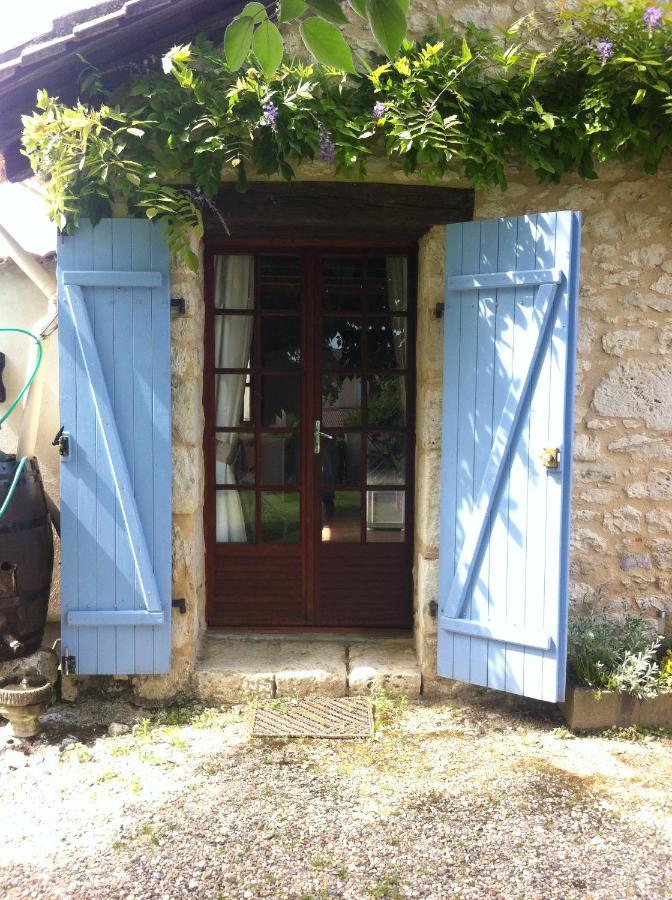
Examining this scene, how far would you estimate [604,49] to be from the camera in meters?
3.01

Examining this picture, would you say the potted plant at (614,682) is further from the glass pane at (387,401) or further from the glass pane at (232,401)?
the glass pane at (232,401)

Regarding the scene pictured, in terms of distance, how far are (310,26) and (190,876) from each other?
2360 mm

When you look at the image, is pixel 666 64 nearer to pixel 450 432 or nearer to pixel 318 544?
pixel 450 432

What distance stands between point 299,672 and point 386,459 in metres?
1.18

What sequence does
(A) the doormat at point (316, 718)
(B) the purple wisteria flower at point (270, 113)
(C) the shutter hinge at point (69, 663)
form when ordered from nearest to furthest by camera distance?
1. (B) the purple wisteria flower at point (270, 113)
2. (A) the doormat at point (316, 718)
3. (C) the shutter hinge at point (69, 663)

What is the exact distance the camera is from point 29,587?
3.35 metres

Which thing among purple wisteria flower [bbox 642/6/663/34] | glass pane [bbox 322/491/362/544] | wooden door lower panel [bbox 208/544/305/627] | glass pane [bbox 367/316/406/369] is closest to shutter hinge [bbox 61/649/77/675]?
wooden door lower panel [bbox 208/544/305/627]

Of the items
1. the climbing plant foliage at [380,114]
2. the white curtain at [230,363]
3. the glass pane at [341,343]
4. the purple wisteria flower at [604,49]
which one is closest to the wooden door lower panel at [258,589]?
the white curtain at [230,363]

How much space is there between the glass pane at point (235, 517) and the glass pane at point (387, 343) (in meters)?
0.98

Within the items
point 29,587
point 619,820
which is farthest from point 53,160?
point 619,820

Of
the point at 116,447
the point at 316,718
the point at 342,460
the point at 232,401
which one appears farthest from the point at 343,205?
the point at 316,718

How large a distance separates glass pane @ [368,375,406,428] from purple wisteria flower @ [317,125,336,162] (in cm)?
121

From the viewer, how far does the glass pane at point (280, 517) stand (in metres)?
3.96

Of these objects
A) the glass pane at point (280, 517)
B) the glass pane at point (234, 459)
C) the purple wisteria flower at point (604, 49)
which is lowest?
the glass pane at point (280, 517)
